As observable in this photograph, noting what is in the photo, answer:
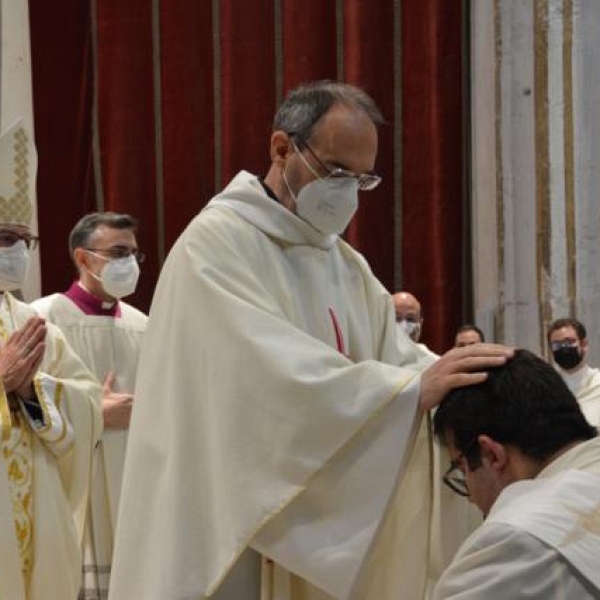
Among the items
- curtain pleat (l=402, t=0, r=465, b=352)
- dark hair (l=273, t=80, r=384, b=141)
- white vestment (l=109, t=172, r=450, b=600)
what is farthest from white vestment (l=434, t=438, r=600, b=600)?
curtain pleat (l=402, t=0, r=465, b=352)

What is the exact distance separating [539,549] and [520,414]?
32cm

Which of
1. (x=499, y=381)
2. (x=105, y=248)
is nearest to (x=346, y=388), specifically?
(x=499, y=381)

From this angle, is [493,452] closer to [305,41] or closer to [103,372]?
[103,372]

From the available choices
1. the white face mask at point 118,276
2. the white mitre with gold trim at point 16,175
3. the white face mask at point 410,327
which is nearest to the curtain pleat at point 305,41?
the white face mask at point 410,327

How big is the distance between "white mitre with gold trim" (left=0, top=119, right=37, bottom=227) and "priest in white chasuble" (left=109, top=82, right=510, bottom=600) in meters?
1.99

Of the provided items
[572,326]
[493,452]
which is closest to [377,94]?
[572,326]

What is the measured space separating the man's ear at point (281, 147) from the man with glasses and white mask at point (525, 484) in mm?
905

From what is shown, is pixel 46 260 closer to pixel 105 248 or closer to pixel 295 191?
pixel 105 248

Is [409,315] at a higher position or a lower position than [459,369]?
lower

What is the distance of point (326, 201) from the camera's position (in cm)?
311

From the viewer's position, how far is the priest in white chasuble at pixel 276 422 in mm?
2842

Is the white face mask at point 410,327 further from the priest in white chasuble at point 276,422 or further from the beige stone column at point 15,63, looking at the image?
the priest in white chasuble at point 276,422

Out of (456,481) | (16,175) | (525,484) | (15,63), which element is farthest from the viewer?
(15,63)

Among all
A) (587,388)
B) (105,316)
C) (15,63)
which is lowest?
(587,388)
